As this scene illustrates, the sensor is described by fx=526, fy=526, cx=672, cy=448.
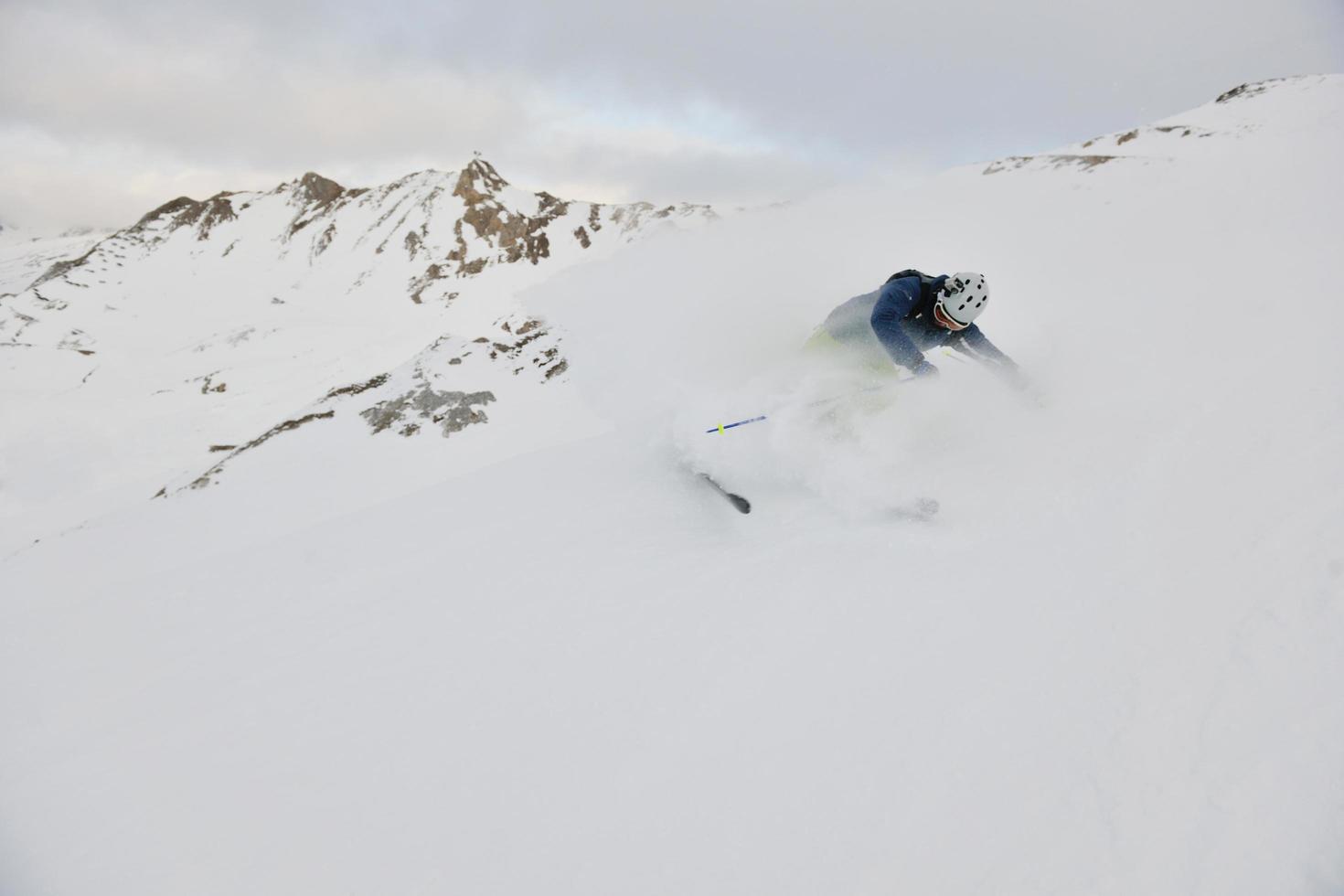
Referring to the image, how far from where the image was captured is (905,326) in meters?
7.13

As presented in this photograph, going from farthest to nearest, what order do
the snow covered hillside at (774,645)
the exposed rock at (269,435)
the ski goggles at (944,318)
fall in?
the exposed rock at (269,435) → the ski goggles at (944,318) → the snow covered hillside at (774,645)

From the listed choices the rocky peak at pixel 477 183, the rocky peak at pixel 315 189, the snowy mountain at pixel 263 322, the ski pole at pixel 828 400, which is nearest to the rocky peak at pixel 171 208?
the snowy mountain at pixel 263 322

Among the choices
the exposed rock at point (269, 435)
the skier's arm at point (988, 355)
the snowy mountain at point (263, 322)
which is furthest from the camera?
the snowy mountain at point (263, 322)

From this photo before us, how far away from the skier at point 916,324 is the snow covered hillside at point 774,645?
0.42 meters

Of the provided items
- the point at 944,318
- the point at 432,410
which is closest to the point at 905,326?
the point at 944,318

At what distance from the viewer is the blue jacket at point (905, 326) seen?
6629 mm

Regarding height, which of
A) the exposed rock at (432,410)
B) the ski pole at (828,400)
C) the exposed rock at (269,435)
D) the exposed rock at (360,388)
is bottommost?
the exposed rock at (269,435)

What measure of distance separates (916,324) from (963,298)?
64cm

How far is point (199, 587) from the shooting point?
739 centimetres

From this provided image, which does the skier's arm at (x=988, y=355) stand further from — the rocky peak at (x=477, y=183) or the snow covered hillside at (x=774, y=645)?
the rocky peak at (x=477, y=183)

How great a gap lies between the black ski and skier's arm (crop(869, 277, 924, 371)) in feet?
8.61

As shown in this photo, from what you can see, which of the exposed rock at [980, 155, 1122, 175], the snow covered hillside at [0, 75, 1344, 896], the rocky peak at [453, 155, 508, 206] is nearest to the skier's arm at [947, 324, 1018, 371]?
the snow covered hillside at [0, 75, 1344, 896]

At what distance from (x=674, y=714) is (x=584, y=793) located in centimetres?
77

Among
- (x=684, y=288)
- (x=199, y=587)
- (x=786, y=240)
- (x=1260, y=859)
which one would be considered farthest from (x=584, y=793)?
(x=786, y=240)
